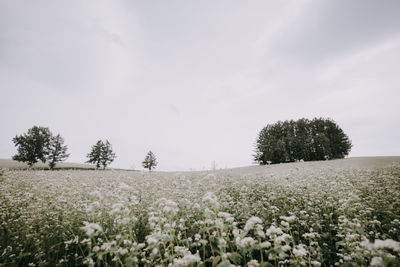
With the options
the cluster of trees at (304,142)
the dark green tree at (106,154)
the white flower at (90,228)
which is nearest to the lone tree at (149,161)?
the dark green tree at (106,154)

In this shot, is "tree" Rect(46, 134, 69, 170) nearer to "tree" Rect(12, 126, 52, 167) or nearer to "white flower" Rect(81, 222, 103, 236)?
"tree" Rect(12, 126, 52, 167)

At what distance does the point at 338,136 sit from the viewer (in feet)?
191

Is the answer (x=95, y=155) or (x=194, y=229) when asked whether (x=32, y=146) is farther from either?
(x=194, y=229)

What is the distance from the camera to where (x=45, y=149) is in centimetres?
4578

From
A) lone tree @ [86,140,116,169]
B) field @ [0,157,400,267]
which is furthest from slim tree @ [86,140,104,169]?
field @ [0,157,400,267]

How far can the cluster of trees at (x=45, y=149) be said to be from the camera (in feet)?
140

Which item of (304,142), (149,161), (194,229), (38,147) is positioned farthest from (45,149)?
(304,142)

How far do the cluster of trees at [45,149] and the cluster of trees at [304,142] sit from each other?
51407 millimetres

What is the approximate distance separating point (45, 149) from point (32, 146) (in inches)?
114

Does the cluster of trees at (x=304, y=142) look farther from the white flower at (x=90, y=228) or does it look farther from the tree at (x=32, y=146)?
the tree at (x=32, y=146)

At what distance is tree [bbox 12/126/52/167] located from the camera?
42.3 metres

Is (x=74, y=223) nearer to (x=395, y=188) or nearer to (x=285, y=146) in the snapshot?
(x=395, y=188)

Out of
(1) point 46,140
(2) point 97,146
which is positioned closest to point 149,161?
(2) point 97,146

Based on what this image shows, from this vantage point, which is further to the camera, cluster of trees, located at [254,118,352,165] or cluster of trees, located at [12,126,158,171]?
cluster of trees, located at [254,118,352,165]
